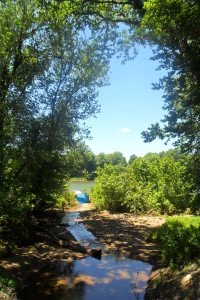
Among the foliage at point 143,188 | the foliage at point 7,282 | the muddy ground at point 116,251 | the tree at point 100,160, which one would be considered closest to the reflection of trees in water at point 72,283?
the muddy ground at point 116,251

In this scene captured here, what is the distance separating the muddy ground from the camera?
25.7ft

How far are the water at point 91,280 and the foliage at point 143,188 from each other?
32.8ft

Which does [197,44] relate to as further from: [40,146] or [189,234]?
[40,146]

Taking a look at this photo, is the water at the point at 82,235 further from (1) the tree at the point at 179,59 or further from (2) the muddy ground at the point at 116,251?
(1) the tree at the point at 179,59

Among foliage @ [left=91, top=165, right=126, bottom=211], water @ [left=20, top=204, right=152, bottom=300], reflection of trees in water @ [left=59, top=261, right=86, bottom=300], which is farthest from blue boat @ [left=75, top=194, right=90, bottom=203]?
reflection of trees in water @ [left=59, top=261, right=86, bottom=300]

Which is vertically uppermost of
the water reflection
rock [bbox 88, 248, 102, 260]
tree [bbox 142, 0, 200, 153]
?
tree [bbox 142, 0, 200, 153]

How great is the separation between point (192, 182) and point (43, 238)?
796 centimetres

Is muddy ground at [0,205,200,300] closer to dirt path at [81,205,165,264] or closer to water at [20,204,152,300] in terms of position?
dirt path at [81,205,165,264]

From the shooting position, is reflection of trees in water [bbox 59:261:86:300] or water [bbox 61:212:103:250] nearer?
reflection of trees in water [bbox 59:261:86:300]

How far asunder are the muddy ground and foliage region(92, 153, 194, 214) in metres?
1.87

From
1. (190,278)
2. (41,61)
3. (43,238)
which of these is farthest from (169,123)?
(41,61)

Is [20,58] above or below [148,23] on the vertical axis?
above

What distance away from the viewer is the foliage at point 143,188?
21.8 meters

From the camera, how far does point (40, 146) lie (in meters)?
18.7
